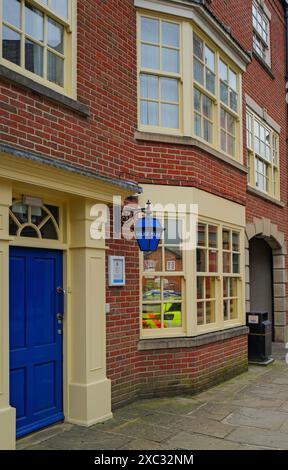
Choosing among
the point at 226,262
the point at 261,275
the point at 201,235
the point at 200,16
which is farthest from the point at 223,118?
the point at 261,275

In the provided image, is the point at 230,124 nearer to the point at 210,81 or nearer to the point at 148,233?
the point at 210,81

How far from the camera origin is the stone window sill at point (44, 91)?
5.25 meters

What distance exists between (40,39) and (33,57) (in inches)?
10.4

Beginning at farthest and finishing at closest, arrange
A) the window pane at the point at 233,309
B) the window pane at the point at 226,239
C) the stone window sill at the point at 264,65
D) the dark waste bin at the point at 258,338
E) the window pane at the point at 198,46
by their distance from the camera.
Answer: the stone window sill at the point at 264,65 → the dark waste bin at the point at 258,338 → the window pane at the point at 233,309 → the window pane at the point at 226,239 → the window pane at the point at 198,46

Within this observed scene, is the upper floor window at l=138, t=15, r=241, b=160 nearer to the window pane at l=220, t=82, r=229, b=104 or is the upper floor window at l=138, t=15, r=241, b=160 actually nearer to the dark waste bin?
the window pane at l=220, t=82, r=229, b=104

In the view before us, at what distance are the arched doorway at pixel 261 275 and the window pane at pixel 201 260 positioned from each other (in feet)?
20.2

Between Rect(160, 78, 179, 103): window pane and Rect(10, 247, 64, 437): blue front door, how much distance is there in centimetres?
321

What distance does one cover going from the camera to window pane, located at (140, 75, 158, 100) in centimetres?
781

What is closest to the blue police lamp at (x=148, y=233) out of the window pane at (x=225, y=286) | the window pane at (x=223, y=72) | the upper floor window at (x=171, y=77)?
the upper floor window at (x=171, y=77)

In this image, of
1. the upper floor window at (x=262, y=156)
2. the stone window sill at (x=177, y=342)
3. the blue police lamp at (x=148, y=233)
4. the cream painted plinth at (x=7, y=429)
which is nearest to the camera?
the cream painted plinth at (x=7, y=429)

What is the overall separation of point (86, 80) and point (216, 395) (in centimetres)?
498

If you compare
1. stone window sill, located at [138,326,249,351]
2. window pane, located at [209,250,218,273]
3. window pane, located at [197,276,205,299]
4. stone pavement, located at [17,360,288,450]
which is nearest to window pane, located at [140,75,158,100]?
window pane, located at [209,250,218,273]

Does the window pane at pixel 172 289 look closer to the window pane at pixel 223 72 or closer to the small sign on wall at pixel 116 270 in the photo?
the small sign on wall at pixel 116 270

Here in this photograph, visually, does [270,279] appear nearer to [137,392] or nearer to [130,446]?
[137,392]
